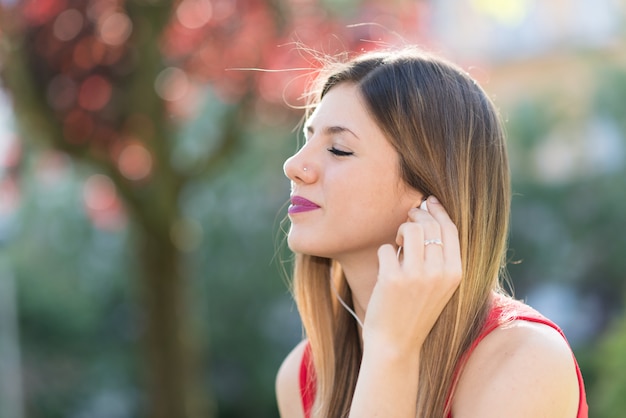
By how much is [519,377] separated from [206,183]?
8.86 meters

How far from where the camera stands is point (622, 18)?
39.6 ft

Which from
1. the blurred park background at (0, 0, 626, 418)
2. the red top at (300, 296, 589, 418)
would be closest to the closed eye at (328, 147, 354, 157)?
the blurred park background at (0, 0, 626, 418)

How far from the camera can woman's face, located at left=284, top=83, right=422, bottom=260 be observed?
7.36 feet

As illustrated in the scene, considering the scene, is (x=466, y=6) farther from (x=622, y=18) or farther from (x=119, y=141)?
(x=119, y=141)

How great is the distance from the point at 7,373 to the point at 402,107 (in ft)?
34.1

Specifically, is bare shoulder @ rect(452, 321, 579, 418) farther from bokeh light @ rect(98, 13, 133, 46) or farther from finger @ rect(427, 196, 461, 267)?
bokeh light @ rect(98, 13, 133, 46)

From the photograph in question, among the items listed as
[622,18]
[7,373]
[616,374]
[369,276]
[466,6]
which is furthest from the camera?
[466,6]

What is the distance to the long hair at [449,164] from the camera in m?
2.18

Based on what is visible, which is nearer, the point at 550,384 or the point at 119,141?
the point at 550,384

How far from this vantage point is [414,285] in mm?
2105

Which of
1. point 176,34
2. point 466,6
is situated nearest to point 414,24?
point 176,34

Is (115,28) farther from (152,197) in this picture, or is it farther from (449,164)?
(449,164)

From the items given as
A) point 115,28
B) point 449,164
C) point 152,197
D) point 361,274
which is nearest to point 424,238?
point 449,164

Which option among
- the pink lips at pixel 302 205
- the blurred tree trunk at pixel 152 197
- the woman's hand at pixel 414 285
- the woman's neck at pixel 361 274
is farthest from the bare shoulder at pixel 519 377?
the blurred tree trunk at pixel 152 197
